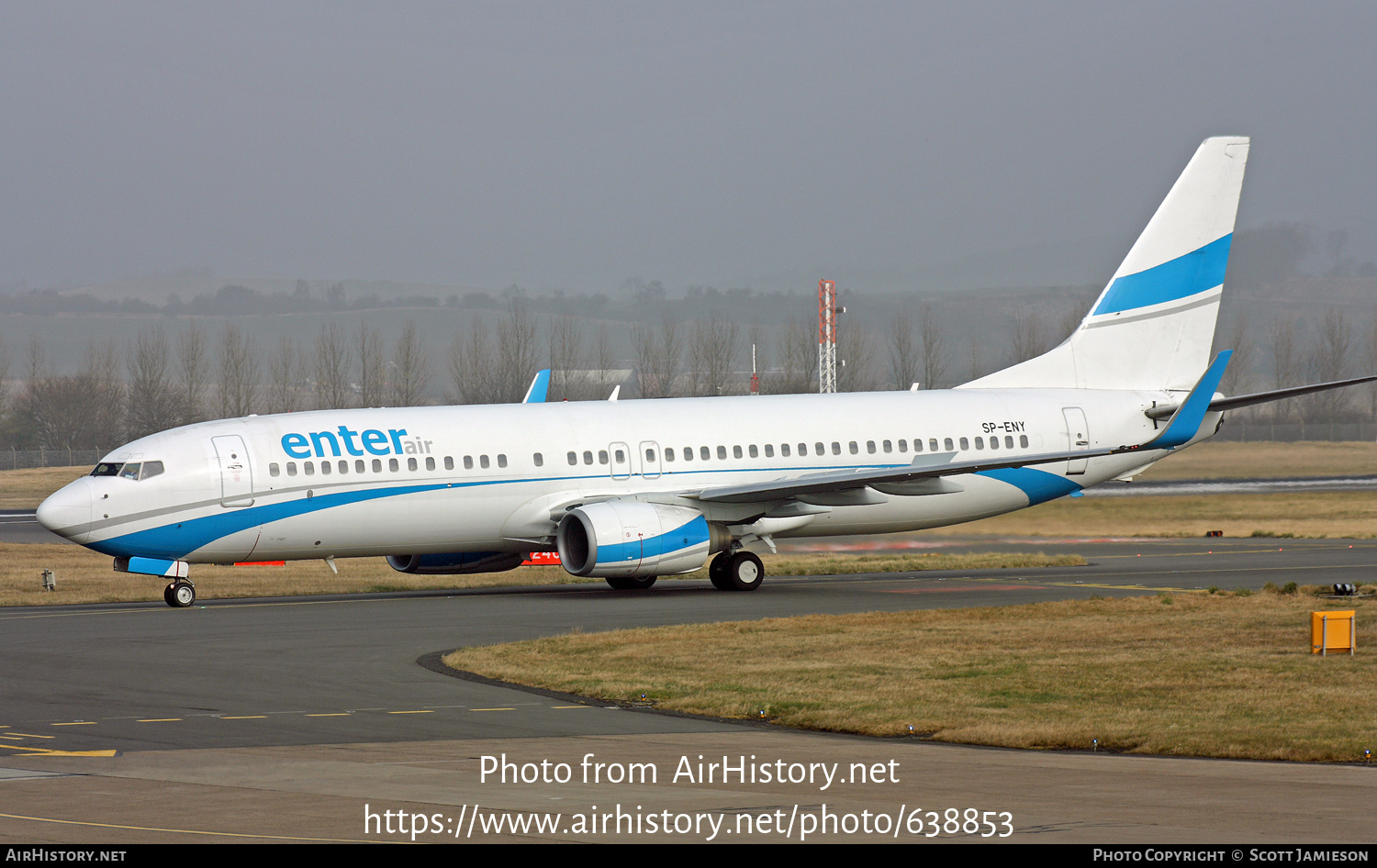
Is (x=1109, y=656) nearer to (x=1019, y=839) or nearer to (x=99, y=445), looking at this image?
(x=1019, y=839)

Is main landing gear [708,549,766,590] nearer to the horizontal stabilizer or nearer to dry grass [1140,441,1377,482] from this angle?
the horizontal stabilizer

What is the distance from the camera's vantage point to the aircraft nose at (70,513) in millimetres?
30391

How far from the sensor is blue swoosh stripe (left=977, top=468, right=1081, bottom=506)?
36906 mm

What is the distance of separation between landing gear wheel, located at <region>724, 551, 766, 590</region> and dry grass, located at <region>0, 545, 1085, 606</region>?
204 inches

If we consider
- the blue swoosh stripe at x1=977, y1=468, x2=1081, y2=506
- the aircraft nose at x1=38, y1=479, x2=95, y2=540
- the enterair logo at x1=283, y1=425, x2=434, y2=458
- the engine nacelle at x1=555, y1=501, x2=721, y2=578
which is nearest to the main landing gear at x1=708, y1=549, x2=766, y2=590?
the engine nacelle at x1=555, y1=501, x2=721, y2=578

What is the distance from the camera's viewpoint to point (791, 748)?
1481 cm

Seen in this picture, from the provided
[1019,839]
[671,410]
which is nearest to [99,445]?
[671,410]

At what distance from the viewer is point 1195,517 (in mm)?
53344

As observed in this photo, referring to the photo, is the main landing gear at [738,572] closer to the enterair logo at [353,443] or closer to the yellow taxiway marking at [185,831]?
the enterair logo at [353,443]

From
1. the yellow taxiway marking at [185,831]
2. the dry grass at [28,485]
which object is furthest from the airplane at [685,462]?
the dry grass at [28,485]

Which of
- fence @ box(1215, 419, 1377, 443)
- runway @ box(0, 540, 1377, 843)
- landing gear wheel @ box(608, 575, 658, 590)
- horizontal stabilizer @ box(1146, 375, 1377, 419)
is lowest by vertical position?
runway @ box(0, 540, 1377, 843)

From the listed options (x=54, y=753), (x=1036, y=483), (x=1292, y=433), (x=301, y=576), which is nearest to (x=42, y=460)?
(x=301, y=576)

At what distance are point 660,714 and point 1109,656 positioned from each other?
273 inches
